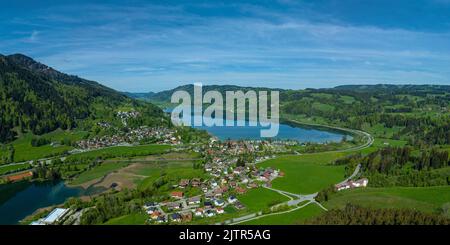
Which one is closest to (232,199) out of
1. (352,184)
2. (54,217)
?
(352,184)

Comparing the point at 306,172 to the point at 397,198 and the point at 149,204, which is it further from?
the point at 149,204

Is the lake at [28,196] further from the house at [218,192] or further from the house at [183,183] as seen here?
the house at [218,192]

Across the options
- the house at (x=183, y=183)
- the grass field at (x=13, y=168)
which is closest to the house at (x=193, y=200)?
the house at (x=183, y=183)

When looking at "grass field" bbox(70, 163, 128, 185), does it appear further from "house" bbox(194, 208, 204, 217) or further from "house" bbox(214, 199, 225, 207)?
"house" bbox(194, 208, 204, 217)
